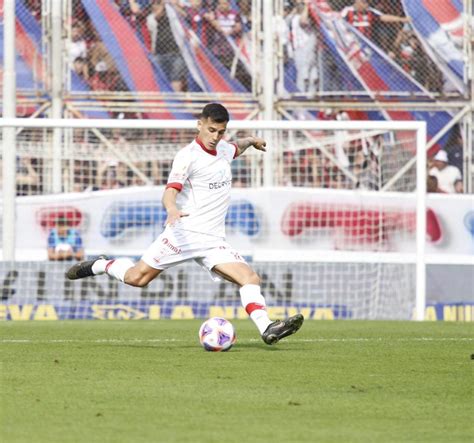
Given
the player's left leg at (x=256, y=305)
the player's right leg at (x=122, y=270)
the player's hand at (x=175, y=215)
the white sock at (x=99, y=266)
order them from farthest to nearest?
the white sock at (x=99, y=266) < the player's right leg at (x=122, y=270) < the player's left leg at (x=256, y=305) < the player's hand at (x=175, y=215)

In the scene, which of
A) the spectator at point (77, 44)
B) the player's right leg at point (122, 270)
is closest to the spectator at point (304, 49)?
the spectator at point (77, 44)

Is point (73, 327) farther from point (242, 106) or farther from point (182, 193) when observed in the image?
point (242, 106)

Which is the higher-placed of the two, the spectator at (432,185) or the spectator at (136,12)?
the spectator at (136,12)

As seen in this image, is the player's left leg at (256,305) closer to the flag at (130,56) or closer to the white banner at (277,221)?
the white banner at (277,221)

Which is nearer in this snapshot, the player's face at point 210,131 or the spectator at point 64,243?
the player's face at point 210,131

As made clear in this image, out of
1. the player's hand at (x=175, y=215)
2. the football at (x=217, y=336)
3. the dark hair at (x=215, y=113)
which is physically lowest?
the football at (x=217, y=336)

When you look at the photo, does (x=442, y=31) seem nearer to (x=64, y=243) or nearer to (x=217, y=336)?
(x=64, y=243)

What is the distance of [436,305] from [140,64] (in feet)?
21.6

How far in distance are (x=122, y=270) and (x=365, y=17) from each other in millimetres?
11522

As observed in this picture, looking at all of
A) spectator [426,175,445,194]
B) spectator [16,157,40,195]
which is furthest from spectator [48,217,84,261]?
spectator [426,175,445,194]

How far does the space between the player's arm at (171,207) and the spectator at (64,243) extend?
8.44m

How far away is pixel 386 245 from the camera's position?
20094 mm

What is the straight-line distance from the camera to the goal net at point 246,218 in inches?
703

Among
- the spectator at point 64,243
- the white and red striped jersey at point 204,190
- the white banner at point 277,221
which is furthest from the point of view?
the white banner at point 277,221
